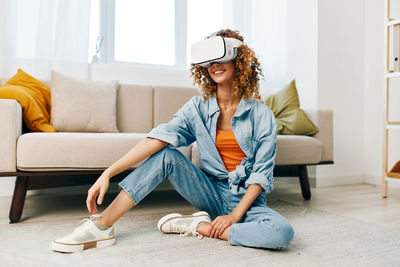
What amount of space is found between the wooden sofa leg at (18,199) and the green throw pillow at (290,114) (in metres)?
1.62

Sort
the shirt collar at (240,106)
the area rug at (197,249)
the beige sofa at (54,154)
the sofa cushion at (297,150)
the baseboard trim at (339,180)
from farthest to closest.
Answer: the baseboard trim at (339,180) → the sofa cushion at (297,150) → the beige sofa at (54,154) → the shirt collar at (240,106) → the area rug at (197,249)

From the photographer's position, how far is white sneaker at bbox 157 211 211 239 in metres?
1.40

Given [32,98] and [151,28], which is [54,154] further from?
[151,28]

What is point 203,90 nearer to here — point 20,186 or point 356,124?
point 20,186

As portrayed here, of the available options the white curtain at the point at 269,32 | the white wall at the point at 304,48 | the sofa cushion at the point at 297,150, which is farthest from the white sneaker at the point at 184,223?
the white curtain at the point at 269,32

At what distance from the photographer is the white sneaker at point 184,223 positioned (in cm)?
140

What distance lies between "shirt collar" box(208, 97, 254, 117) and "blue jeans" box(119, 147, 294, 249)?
0.84ft

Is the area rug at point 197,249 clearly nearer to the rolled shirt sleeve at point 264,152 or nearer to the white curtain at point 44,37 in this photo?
the rolled shirt sleeve at point 264,152

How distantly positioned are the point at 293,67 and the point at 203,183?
6.89ft

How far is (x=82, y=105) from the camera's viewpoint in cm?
217

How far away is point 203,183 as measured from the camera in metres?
1.42

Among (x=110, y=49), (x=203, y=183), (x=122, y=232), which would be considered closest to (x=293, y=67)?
(x=110, y=49)

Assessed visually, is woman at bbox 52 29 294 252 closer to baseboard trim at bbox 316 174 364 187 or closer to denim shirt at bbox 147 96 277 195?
denim shirt at bbox 147 96 277 195

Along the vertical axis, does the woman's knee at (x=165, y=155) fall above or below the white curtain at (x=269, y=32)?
below
